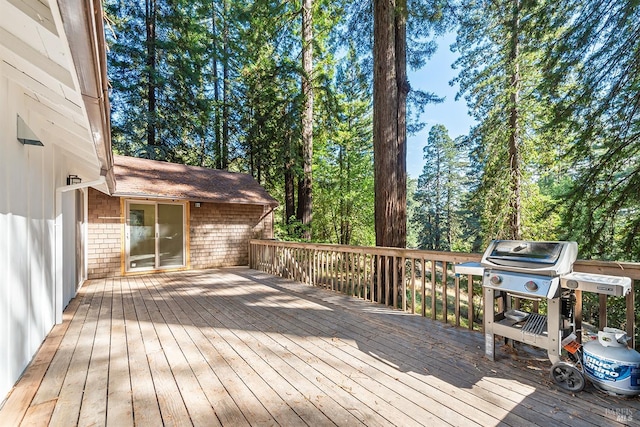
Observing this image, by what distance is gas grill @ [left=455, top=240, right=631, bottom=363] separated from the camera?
7.04 ft

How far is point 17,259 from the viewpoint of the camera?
7.63 ft

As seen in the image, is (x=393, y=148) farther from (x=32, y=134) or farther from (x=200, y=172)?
(x=200, y=172)

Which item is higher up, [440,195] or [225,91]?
[225,91]

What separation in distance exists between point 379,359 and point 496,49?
9595 millimetres

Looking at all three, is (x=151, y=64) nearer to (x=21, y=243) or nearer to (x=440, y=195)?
(x=21, y=243)

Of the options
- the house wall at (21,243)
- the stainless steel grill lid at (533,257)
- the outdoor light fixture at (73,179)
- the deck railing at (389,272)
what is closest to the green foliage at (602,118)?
the deck railing at (389,272)

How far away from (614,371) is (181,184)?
28.9ft

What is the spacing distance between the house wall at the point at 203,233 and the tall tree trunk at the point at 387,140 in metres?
5.17

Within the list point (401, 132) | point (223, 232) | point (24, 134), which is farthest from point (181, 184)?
point (401, 132)

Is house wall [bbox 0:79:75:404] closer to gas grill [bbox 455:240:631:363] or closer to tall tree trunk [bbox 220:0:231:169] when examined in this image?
gas grill [bbox 455:240:631:363]

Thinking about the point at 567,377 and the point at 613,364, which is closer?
the point at 613,364

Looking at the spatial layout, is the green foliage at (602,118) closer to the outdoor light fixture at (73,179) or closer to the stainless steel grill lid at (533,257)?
the stainless steel grill lid at (533,257)

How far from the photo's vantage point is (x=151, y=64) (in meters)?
11.8

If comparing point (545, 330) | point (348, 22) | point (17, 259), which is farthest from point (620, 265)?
point (348, 22)
